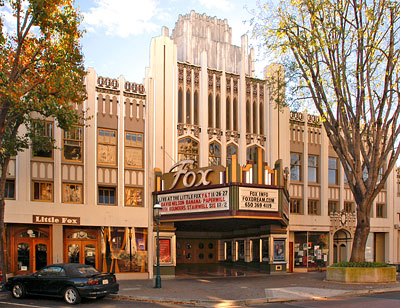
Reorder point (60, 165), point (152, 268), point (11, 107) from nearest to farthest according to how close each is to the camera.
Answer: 1. point (11, 107)
2. point (60, 165)
3. point (152, 268)

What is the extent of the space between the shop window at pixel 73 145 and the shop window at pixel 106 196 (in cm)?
222

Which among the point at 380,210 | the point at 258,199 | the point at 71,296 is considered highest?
the point at 258,199

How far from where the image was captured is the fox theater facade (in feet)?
88.3

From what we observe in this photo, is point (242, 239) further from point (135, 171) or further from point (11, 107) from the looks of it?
point (11, 107)

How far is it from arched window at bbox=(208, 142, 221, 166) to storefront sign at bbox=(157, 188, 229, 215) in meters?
4.45

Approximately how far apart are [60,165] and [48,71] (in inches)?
317

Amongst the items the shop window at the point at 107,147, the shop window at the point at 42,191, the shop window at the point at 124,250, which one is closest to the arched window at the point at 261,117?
the shop window at the point at 107,147

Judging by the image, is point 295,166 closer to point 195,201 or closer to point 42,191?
point 195,201

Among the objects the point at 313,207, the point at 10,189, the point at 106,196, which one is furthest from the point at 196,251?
the point at 10,189

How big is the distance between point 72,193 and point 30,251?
12.3 ft

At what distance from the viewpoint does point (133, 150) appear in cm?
3095

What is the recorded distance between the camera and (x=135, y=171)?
3083cm

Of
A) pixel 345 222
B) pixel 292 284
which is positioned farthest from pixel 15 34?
pixel 345 222

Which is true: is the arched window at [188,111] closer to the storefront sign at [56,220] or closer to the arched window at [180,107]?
the arched window at [180,107]
